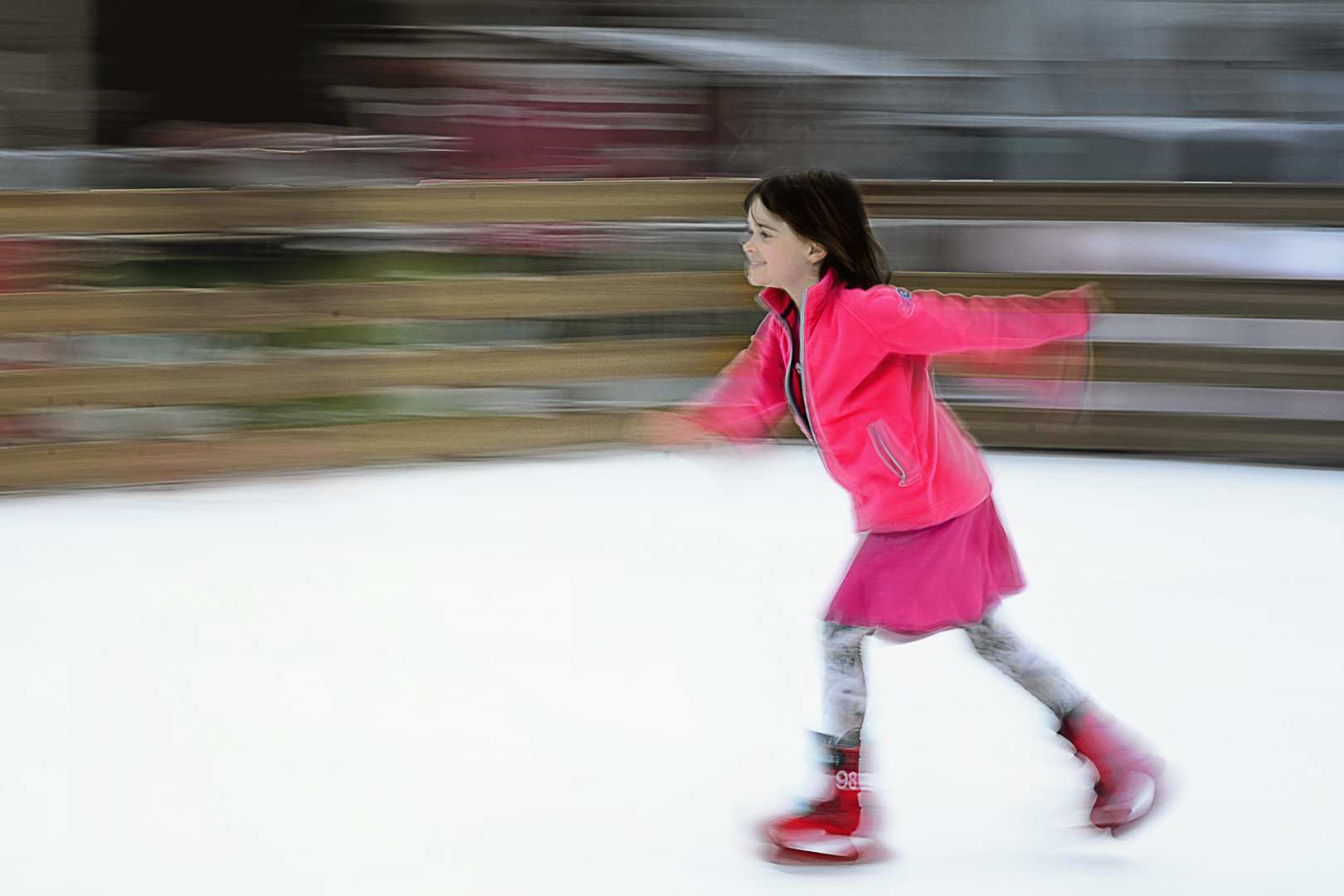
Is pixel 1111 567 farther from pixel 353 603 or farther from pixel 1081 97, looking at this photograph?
pixel 1081 97

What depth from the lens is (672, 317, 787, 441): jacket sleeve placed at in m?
1.49

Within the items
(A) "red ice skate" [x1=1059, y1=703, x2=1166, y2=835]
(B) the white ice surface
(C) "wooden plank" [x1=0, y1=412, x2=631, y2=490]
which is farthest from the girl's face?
(C) "wooden plank" [x1=0, y1=412, x2=631, y2=490]

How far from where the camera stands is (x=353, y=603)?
7.75ft

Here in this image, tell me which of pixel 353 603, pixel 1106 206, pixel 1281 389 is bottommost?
pixel 353 603

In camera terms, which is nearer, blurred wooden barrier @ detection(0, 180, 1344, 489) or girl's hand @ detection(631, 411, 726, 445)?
girl's hand @ detection(631, 411, 726, 445)

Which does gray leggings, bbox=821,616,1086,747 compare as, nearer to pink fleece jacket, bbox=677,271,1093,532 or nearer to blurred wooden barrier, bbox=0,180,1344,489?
pink fleece jacket, bbox=677,271,1093,532

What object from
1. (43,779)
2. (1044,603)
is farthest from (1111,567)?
(43,779)

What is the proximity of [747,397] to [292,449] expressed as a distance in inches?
87.1

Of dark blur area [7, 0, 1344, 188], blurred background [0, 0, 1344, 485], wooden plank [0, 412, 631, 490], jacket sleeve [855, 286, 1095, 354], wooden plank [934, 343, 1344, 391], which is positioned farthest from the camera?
dark blur area [7, 0, 1344, 188]

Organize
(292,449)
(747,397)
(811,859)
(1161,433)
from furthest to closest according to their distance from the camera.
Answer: (1161,433)
(292,449)
(747,397)
(811,859)

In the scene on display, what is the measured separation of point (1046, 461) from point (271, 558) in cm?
217

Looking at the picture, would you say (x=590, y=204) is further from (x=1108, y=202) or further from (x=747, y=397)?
(x=747, y=397)

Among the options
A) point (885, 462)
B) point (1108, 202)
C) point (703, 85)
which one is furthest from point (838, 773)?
point (703, 85)

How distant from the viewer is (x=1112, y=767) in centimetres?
141
